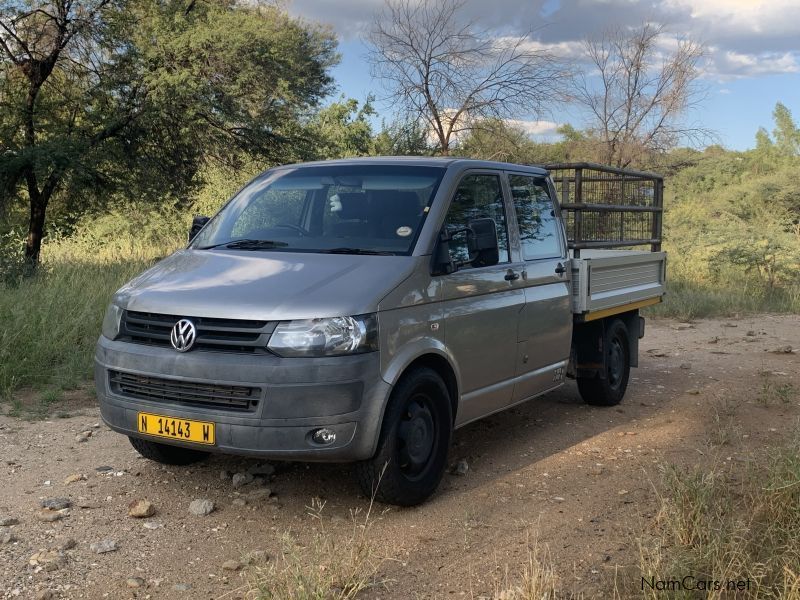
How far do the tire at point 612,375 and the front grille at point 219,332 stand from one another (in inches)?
150

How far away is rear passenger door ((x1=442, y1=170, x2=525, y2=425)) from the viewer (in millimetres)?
4836

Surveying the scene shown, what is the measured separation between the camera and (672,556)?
3469 mm

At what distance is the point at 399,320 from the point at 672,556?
1.73 metres

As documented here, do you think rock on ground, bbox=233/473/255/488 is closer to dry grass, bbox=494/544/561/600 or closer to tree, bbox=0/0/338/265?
dry grass, bbox=494/544/561/600

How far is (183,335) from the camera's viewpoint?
4.18 m

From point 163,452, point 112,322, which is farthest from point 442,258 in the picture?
point 163,452

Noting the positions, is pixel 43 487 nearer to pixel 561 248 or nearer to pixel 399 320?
pixel 399 320

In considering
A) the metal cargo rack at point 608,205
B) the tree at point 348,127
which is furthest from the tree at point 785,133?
the metal cargo rack at point 608,205

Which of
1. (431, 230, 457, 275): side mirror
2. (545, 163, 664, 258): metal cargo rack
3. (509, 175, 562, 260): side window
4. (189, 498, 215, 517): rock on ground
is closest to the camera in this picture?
(189, 498, 215, 517): rock on ground

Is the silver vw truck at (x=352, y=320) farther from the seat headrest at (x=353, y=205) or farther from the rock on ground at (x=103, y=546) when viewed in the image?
the rock on ground at (x=103, y=546)

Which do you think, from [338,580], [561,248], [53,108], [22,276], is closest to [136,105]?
[53,108]

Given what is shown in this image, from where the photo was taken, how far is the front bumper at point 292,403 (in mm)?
4008

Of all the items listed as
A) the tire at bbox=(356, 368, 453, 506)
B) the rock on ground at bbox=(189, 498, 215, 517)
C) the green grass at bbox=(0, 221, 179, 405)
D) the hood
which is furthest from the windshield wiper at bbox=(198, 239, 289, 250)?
the green grass at bbox=(0, 221, 179, 405)

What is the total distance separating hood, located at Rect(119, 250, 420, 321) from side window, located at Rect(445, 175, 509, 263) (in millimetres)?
530
